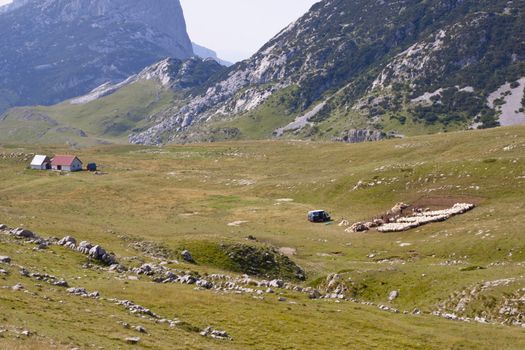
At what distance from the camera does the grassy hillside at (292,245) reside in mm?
35719

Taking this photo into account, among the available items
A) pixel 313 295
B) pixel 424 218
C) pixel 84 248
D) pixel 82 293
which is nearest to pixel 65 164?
pixel 424 218

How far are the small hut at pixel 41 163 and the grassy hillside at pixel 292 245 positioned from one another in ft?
18.2

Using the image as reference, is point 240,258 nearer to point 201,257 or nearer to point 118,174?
point 201,257

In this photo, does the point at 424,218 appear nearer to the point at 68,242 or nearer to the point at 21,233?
the point at 68,242

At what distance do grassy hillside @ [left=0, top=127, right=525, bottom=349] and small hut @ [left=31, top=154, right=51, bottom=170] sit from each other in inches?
218

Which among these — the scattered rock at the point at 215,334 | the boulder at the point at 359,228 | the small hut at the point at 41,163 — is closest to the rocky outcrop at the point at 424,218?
the boulder at the point at 359,228

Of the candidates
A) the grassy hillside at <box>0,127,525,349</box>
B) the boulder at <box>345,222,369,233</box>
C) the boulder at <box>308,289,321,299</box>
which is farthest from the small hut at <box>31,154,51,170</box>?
the boulder at <box>308,289,321,299</box>

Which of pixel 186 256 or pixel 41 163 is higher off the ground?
pixel 41 163

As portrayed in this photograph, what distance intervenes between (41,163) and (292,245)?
111 metres

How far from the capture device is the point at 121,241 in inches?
2709

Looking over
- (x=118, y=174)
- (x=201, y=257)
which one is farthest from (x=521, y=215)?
(x=118, y=174)

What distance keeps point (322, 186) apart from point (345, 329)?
82.8 metres

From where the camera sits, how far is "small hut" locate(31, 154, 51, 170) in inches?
6565

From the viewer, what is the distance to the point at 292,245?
276 ft
